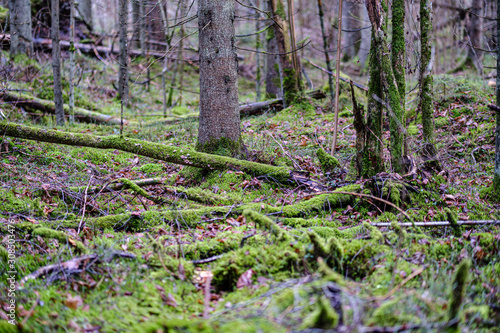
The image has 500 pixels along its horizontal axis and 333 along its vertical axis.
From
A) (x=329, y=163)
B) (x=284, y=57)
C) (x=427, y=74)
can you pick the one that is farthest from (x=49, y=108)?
(x=427, y=74)

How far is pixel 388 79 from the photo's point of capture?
466cm

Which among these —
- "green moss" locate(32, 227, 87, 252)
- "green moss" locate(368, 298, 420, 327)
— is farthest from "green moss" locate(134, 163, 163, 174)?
"green moss" locate(368, 298, 420, 327)

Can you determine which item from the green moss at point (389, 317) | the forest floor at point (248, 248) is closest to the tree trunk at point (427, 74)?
the forest floor at point (248, 248)

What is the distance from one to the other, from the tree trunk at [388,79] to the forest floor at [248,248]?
1.53ft

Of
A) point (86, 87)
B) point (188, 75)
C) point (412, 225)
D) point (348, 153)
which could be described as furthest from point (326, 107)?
point (188, 75)

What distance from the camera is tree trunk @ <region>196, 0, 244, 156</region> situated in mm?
5992

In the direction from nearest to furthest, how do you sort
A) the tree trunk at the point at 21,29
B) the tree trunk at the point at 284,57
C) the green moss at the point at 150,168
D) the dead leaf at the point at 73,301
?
the dead leaf at the point at 73,301 → the green moss at the point at 150,168 → the tree trunk at the point at 284,57 → the tree trunk at the point at 21,29

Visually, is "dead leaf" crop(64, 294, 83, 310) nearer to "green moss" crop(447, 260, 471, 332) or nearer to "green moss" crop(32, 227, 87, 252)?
"green moss" crop(32, 227, 87, 252)

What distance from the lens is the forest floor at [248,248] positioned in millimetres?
2029

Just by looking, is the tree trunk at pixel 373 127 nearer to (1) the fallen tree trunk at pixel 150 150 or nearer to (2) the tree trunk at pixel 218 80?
(1) the fallen tree trunk at pixel 150 150

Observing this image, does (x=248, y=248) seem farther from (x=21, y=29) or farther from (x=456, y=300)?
(x=21, y=29)

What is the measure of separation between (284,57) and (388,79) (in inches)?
253

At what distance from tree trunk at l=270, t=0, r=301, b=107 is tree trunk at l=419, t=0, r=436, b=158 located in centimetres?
533

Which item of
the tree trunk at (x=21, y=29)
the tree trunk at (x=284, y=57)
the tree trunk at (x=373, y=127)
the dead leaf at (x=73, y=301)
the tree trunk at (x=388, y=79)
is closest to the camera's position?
the dead leaf at (x=73, y=301)
